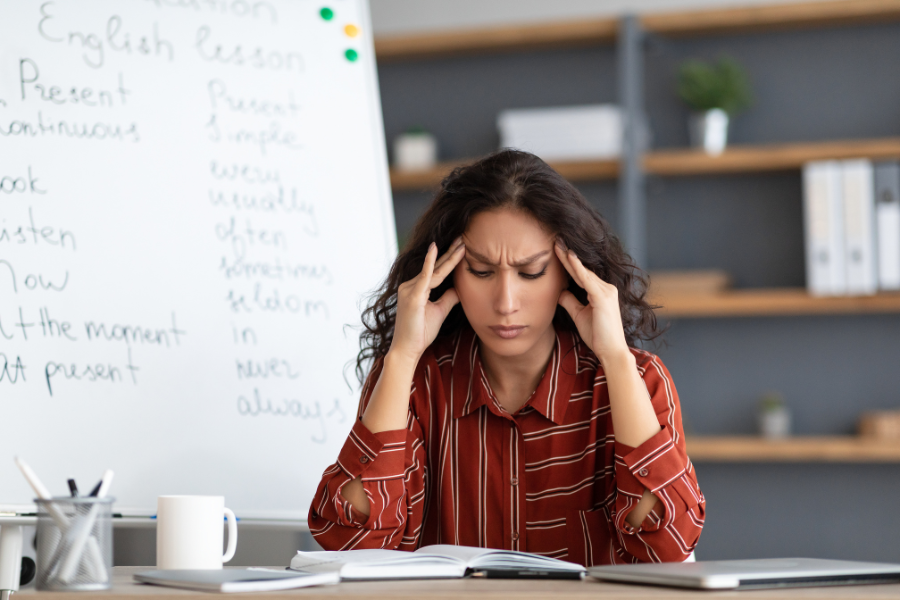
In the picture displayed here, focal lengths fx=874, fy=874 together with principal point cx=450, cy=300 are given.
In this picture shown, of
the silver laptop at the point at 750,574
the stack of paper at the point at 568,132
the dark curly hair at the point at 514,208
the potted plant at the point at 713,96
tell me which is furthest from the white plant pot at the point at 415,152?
the silver laptop at the point at 750,574

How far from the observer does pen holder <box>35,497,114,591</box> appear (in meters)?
0.78

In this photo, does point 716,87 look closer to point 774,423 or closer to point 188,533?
point 774,423

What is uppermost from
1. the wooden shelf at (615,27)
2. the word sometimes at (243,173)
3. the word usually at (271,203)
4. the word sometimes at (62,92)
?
the wooden shelf at (615,27)

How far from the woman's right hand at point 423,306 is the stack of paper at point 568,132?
4.52ft

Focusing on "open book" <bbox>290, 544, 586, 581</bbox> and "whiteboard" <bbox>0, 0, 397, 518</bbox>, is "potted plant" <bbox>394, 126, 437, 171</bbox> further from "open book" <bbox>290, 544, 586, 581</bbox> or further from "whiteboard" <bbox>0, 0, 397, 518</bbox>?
"open book" <bbox>290, 544, 586, 581</bbox>

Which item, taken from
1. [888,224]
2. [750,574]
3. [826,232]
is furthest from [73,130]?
[888,224]

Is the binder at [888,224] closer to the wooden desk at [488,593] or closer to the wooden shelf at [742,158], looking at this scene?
the wooden shelf at [742,158]

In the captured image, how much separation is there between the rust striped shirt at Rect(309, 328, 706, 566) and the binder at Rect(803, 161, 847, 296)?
1343mm

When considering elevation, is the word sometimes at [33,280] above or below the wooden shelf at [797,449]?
above

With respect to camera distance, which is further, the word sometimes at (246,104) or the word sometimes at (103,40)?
the word sometimes at (246,104)

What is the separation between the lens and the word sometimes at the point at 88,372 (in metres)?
1.26

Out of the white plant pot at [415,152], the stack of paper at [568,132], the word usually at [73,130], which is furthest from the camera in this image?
the white plant pot at [415,152]

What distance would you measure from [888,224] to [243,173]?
5.90 feet

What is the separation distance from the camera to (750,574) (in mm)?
778
